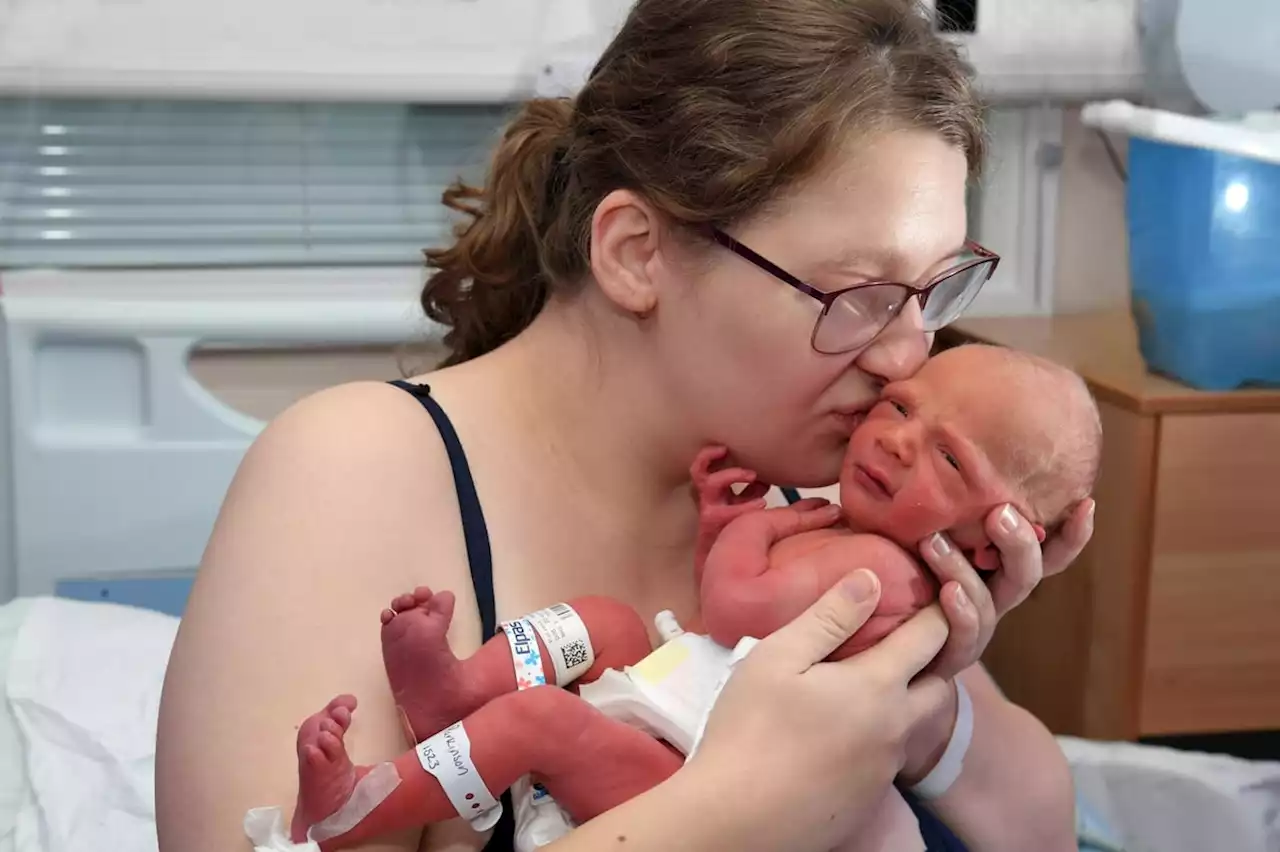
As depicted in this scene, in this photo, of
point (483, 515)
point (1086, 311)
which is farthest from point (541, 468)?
point (1086, 311)

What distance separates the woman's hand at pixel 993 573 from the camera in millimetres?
956

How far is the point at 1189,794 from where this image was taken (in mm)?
1604

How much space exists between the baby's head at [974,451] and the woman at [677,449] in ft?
0.10

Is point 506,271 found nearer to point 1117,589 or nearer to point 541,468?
point 541,468

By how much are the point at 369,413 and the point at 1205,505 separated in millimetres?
1183

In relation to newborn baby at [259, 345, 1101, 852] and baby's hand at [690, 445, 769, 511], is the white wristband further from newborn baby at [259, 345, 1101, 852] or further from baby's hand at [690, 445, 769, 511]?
baby's hand at [690, 445, 769, 511]

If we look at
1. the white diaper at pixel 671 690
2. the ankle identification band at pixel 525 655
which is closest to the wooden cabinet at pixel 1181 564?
the white diaper at pixel 671 690

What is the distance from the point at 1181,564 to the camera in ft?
5.46

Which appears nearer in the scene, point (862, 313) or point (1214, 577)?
point (862, 313)

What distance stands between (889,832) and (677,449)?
38 centimetres

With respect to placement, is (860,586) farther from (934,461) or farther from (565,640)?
(565,640)

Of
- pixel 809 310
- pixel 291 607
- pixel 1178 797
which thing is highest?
pixel 809 310

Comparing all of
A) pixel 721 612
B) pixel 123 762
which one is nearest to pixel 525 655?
pixel 721 612

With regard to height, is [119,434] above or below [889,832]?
above
